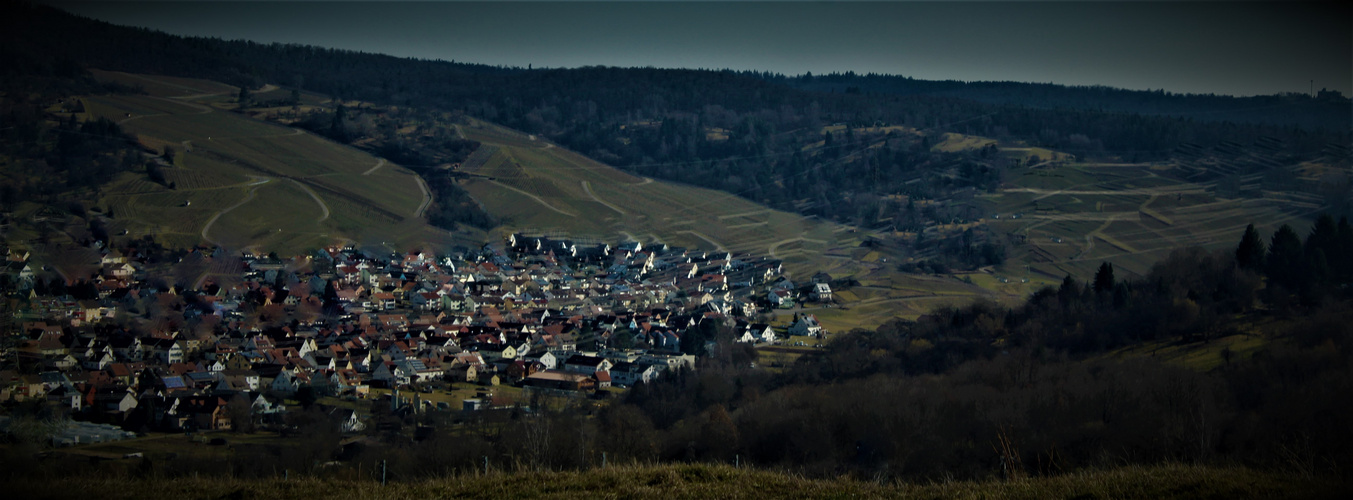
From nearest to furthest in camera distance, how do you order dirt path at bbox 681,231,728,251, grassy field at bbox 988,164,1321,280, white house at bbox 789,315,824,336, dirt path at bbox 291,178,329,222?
1. white house at bbox 789,315,824,336
2. grassy field at bbox 988,164,1321,280
3. dirt path at bbox 291,178,329,222
4. dirt path at bbox 681,231,728,251

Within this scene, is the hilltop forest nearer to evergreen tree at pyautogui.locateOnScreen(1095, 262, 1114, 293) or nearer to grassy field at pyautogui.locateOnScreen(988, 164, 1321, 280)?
evergreen tree at pyautogui.locateOnScreen(1095, 262, 1114, 293)

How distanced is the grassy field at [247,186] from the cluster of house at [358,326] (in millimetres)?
1632

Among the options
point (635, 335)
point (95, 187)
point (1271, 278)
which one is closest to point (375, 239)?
point (95, 187)

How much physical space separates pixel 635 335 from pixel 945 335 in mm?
6776

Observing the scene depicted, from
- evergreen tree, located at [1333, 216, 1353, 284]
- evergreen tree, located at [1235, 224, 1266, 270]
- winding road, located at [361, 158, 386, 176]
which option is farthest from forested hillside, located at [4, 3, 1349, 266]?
winding road, located at [361, 158, 386, 176]

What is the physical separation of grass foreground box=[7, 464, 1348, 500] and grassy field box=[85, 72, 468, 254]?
1926 cm

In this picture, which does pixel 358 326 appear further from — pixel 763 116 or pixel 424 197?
pixel 763 116

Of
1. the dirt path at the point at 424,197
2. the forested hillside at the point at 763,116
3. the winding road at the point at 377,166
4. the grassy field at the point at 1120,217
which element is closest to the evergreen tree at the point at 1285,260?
the grassy field at the point at 1120,217

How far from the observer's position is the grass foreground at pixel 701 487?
4.89m

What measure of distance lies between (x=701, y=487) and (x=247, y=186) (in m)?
26.8

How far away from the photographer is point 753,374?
17.9 meters

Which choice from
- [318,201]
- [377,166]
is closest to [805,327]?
[318,201]

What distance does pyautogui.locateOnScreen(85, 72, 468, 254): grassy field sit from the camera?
24203 millimetres

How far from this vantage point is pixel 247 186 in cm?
2834
